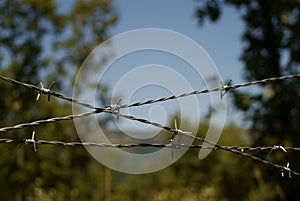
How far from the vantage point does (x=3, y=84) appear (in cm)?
1695

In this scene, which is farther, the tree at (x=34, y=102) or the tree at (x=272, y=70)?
the tree at (x=34, y=102)

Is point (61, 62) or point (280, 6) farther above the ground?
point (61, 62)

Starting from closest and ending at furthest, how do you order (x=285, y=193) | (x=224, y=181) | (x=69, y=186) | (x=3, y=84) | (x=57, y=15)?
(x=285, y=193) → (x=3, y=84) → (x=57, y=15) → (x=69, y=186) → (x=224, y=181)

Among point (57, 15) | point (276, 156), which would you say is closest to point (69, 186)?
point (57, 15)

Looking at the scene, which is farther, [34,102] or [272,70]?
[34,102]

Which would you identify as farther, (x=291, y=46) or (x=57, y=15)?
(x=57, y=15)

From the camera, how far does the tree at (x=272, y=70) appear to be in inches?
319

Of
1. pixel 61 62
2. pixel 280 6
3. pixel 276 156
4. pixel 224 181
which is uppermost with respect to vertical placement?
pixel 61 62

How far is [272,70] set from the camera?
8.32 m

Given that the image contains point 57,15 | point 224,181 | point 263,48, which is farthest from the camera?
point 224,181

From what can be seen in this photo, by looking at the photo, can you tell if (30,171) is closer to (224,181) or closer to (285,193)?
(285,193)

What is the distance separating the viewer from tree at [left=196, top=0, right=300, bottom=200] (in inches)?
319

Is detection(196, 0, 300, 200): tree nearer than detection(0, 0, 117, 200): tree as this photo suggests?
Yes

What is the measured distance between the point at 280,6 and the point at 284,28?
0.45 metres
